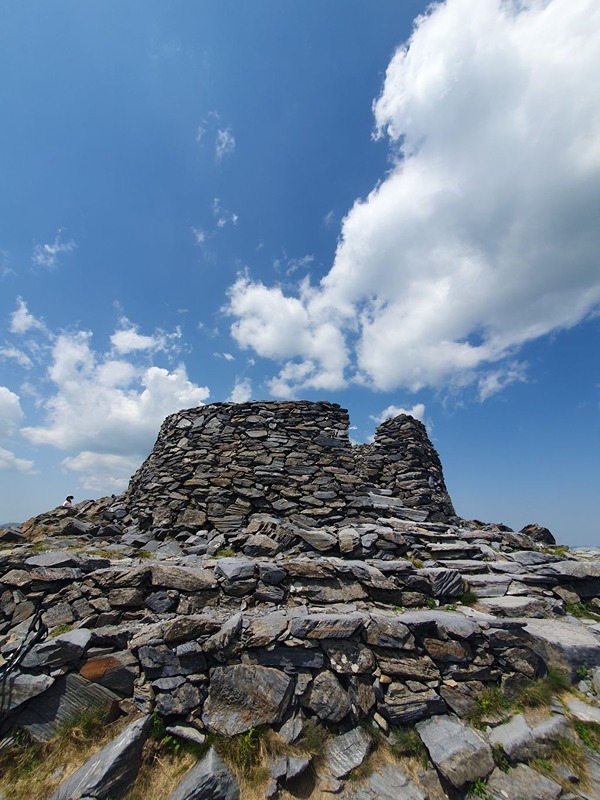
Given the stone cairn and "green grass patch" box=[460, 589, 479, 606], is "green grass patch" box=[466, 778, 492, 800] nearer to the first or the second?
the stone cairn

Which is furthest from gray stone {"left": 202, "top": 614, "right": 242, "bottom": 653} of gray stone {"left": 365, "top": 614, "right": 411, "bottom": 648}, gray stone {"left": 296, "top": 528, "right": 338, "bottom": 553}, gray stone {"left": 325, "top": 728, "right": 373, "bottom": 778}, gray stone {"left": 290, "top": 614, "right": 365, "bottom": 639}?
gray stone {"left": 296, "top": 528, "right": 338, "bottom": 553}

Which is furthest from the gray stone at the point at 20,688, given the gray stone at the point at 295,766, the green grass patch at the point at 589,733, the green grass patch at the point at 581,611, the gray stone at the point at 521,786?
the green grass patch at the point at 581,611

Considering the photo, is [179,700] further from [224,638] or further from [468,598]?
[468,598]

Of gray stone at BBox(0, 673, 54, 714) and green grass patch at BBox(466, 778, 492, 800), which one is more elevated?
gray stone at BBox(0, 673, 54, 714)

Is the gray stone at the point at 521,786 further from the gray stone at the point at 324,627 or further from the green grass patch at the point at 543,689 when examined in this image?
the gray stone at the point at 324,627

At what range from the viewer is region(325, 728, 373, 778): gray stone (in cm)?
494

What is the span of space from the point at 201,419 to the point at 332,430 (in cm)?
537

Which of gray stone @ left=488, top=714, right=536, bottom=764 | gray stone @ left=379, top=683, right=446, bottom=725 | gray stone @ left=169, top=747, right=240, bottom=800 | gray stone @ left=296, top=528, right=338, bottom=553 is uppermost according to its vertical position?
gray stone @ left=296, top=528, right=338, bottom=553

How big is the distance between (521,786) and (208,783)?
14.0ft

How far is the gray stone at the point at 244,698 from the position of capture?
530cm

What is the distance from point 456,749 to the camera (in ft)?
16.2

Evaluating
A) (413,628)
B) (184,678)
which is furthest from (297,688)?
(413,628)

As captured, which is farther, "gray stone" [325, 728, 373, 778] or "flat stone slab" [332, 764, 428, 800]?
"gray stone" [325, 728, 373, 778]

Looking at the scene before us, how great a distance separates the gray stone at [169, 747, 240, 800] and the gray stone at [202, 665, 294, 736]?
44 centimetres
